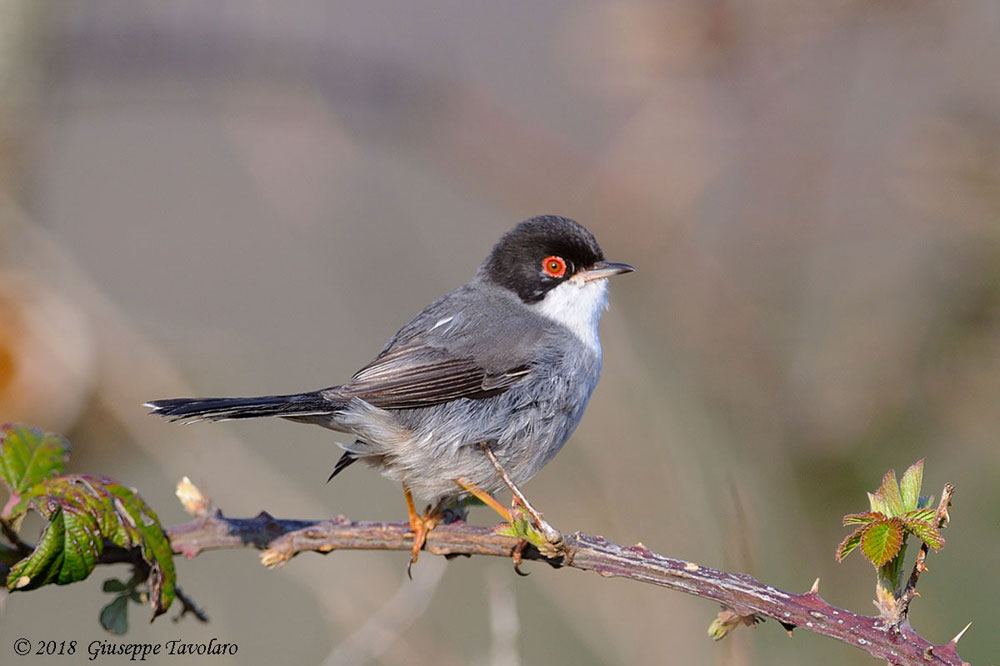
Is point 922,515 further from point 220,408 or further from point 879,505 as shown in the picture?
point 220,408

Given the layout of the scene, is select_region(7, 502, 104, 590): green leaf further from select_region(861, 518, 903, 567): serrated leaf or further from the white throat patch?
the white throat patch

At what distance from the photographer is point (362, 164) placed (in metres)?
5.74

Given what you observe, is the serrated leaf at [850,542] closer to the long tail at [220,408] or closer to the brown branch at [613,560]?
the brown branch at [613,560]

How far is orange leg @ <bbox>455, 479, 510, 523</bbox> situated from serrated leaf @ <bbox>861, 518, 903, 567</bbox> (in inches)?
55.3

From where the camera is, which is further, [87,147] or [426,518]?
[87,147]

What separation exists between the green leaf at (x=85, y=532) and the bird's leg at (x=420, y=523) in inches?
29.6

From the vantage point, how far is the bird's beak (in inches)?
156

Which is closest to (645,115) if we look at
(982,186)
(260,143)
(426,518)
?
(982,186)

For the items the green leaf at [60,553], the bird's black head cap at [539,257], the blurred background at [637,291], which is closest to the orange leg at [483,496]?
the blurred background at [637,291]

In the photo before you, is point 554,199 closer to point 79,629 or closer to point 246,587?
point 246,587

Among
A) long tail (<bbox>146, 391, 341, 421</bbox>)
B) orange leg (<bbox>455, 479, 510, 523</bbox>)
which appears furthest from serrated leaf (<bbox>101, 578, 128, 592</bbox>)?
orange leg (<bbox>455, 479, 510, 523</bbox>)

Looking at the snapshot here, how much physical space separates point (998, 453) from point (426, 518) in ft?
7.25

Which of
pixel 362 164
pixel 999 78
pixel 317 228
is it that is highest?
pixel 999 78

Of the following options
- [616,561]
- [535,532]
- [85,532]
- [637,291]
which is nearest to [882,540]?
[616,561]
